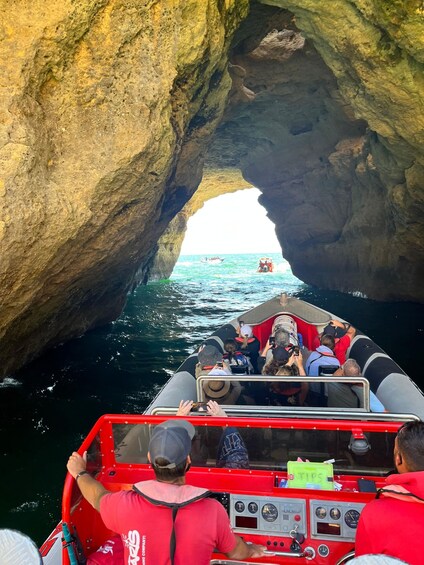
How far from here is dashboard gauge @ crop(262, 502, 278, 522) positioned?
2771 millimetres

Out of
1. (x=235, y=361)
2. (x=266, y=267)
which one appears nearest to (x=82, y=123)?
(x=235, y=361)

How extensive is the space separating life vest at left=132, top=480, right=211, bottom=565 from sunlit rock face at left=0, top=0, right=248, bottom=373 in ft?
15.7

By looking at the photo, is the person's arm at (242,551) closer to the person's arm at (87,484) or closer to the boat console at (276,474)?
the boat console at (276,474)

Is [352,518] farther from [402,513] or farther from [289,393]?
[289,393]

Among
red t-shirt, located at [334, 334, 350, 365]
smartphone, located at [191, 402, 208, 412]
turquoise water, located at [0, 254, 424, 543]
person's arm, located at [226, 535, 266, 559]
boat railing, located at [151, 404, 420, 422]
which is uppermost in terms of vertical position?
boat railing, located at [151, 404, 420, 422]

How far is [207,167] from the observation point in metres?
25.3

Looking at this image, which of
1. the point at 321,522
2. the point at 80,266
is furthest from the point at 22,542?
the point at 80,266

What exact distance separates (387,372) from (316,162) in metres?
16.8

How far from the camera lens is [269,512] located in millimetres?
2787

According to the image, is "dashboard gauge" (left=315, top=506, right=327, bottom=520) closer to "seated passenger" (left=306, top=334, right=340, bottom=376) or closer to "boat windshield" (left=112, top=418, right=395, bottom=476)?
"boat windshield" (left=112, top=418, right=395, bottom=476)

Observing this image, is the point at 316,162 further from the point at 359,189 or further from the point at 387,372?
the point at 387,372

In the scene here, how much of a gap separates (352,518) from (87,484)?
1.77 m

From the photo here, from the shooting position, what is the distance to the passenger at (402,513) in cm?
184

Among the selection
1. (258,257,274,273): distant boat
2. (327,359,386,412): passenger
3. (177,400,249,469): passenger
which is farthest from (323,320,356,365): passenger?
(258,257,274,273): distant boat
